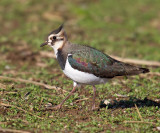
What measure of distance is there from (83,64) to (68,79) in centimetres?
255

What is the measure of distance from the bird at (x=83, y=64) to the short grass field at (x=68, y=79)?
1.95 ft

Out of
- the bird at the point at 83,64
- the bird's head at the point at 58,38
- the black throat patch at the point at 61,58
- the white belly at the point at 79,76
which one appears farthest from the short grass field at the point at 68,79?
the bird's head at the point at 58,38

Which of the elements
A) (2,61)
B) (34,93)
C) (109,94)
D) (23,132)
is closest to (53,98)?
(34,93)

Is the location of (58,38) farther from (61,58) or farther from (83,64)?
(83,64)

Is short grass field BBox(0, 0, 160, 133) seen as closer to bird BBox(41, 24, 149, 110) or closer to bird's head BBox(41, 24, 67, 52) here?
bird BBox(41, 24, 149, 110)

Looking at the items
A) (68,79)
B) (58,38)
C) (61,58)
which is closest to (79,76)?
(61,58)

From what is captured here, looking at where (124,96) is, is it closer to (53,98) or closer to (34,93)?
(53,98)

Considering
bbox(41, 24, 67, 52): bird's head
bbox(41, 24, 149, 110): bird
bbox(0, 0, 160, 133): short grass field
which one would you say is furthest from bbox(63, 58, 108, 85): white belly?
bbox(0, 0, 160, 133): short grass field

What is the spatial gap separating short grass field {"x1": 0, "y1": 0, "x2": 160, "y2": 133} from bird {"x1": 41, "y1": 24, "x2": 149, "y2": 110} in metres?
0.59

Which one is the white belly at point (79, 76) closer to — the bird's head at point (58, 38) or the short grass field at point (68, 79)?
the bird's head at point (58, 38)

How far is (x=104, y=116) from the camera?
6.70 metres

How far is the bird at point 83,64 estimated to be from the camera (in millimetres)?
6590

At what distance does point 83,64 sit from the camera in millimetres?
6652

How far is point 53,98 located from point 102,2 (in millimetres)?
10227
